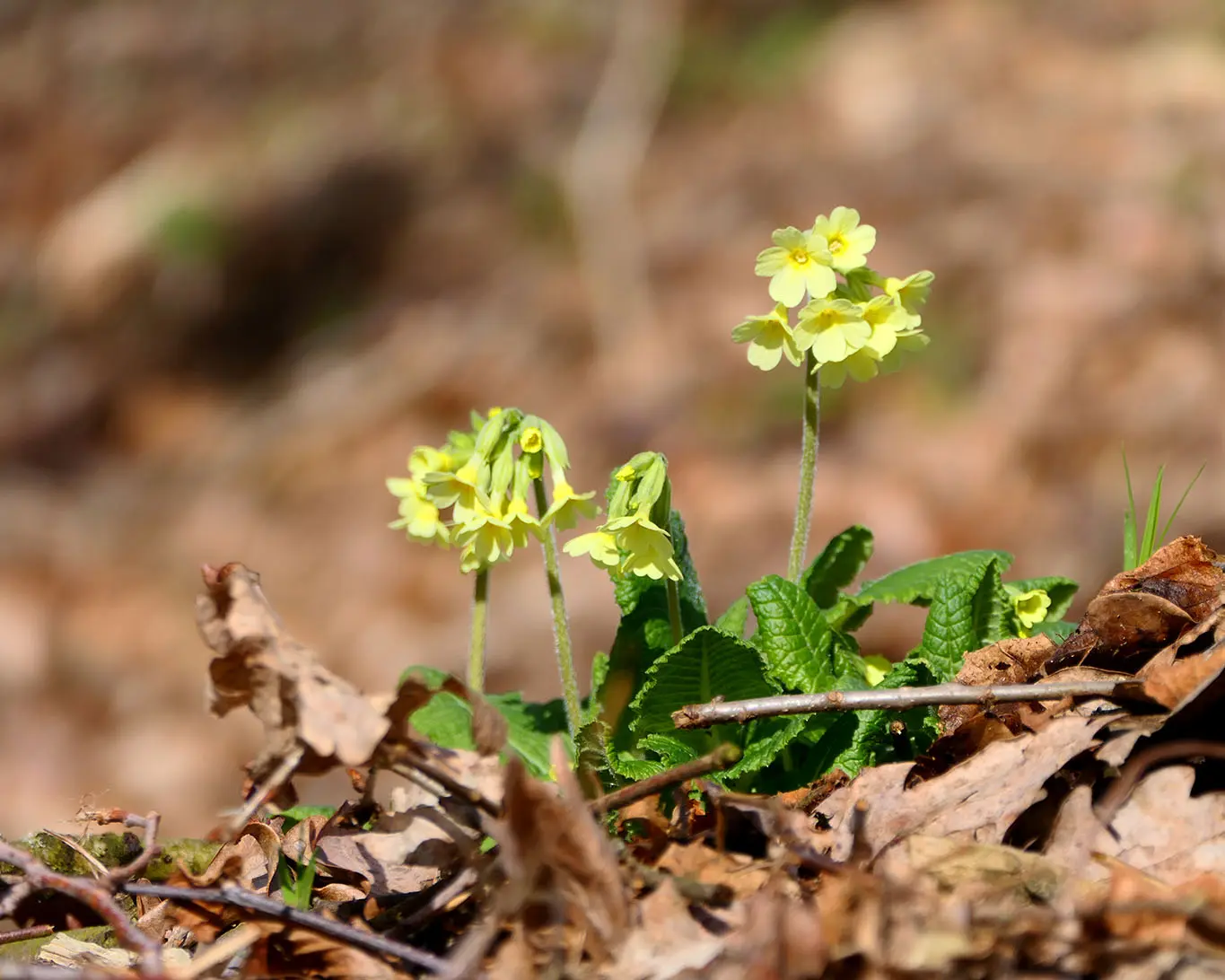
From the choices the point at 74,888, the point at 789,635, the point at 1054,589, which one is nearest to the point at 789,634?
the point at 789,635

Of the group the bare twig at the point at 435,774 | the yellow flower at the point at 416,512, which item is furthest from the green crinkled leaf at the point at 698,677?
the yellow flower at the point at 416,512

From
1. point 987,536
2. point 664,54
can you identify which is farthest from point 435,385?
point 987,536

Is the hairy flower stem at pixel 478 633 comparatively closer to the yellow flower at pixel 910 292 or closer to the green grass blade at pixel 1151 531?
the yellow flower at pixel 910 292

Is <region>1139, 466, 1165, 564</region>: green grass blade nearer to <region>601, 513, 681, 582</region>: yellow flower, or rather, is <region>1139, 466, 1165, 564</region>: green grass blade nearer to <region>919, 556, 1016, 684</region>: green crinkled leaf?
<region>919, 556, 1016, 684</region>: green crinkled leaf

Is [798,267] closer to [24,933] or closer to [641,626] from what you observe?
[641,626]

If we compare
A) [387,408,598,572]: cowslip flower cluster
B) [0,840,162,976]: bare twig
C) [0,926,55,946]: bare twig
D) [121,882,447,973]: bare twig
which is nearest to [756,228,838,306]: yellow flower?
[387,408,598,572]: cowslip flower cluster
